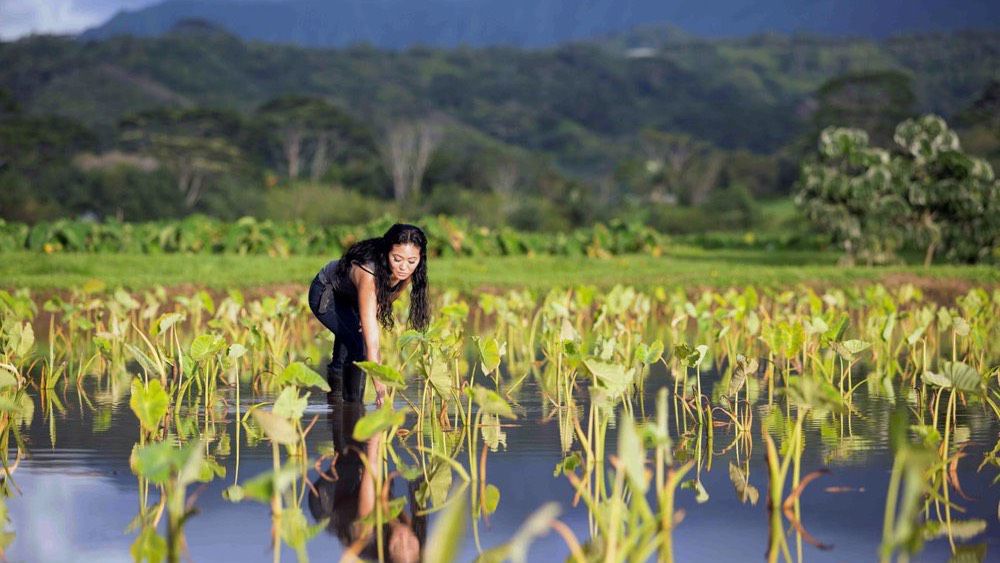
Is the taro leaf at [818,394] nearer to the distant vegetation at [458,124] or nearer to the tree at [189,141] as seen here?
the distant vegetation at [458,124]

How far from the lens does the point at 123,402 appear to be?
25.2 feet

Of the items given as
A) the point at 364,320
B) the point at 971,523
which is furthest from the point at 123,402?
the point at 971,523

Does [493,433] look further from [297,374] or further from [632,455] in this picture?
[632,455]

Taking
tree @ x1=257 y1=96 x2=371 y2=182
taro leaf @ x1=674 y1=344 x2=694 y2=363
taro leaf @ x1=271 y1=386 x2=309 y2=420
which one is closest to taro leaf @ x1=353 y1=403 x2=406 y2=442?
taro leaf @ x1=271 y1=386 x2=309 y2=420

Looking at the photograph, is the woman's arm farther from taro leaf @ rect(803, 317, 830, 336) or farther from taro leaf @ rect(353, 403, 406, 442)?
taro leaf @ rect(803, 317, 830, 336)

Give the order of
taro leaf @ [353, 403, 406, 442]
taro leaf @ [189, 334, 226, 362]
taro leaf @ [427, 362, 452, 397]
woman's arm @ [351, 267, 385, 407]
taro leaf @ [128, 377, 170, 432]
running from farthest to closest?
woman's arm @ [351, 267, 385, 407]
taro leaf @ [189, 334, 226, 362]
taro leaf @ [427, 362, 452, 397]
taro leaf @ [128, 377, 170, 432]
taro leaf @ [353, 403, 406, 442]

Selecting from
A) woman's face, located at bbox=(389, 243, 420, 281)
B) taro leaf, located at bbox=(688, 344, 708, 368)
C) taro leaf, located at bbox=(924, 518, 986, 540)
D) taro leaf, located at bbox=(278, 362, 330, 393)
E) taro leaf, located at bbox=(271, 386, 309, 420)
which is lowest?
taro leaf, located at bbox=(924, 518, 986, 540)

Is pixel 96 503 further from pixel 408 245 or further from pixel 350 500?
pixel 408 245

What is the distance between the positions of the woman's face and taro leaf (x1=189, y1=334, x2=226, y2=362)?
83 cm

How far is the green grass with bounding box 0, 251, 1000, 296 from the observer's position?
14.9 m

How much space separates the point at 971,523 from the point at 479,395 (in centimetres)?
163

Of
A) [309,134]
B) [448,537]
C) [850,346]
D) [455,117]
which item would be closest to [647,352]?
[850,346]

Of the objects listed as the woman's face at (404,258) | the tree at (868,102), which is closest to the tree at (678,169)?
the tree at (868,102)

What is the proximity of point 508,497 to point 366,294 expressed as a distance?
70.9 inches
